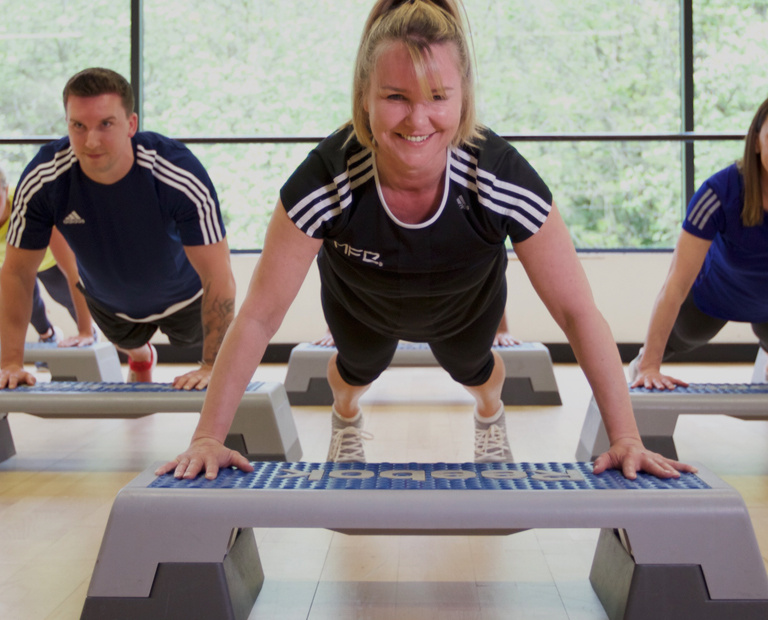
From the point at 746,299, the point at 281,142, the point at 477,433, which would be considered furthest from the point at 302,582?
the point at 281,142

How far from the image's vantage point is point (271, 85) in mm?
4484

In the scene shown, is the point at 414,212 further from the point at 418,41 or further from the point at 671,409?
the point at 671,409

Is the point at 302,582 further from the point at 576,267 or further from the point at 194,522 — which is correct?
the point at 576,267

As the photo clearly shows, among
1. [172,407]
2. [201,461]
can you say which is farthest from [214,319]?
[201,461]

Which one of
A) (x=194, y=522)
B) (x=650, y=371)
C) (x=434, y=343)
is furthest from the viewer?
(x=650, y=371)

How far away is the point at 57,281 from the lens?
333 cm

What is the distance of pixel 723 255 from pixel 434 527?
146cm

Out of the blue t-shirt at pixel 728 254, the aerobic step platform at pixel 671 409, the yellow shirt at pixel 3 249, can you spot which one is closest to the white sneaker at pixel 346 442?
the aerobic step platform at pixel 671 409

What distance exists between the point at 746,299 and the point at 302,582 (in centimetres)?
150

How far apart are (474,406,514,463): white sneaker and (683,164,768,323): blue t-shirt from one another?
72 cm

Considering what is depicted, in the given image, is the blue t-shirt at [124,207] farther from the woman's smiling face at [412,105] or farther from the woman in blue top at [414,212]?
the woman's smiling face at [412,105]

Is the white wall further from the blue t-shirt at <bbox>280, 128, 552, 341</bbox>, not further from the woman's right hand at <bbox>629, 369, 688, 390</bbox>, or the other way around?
the blue t-shirt at <bbox>280, 128, 552, 341</bbox>

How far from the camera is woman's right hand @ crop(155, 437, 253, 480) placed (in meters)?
1.22

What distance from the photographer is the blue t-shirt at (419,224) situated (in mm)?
1220
